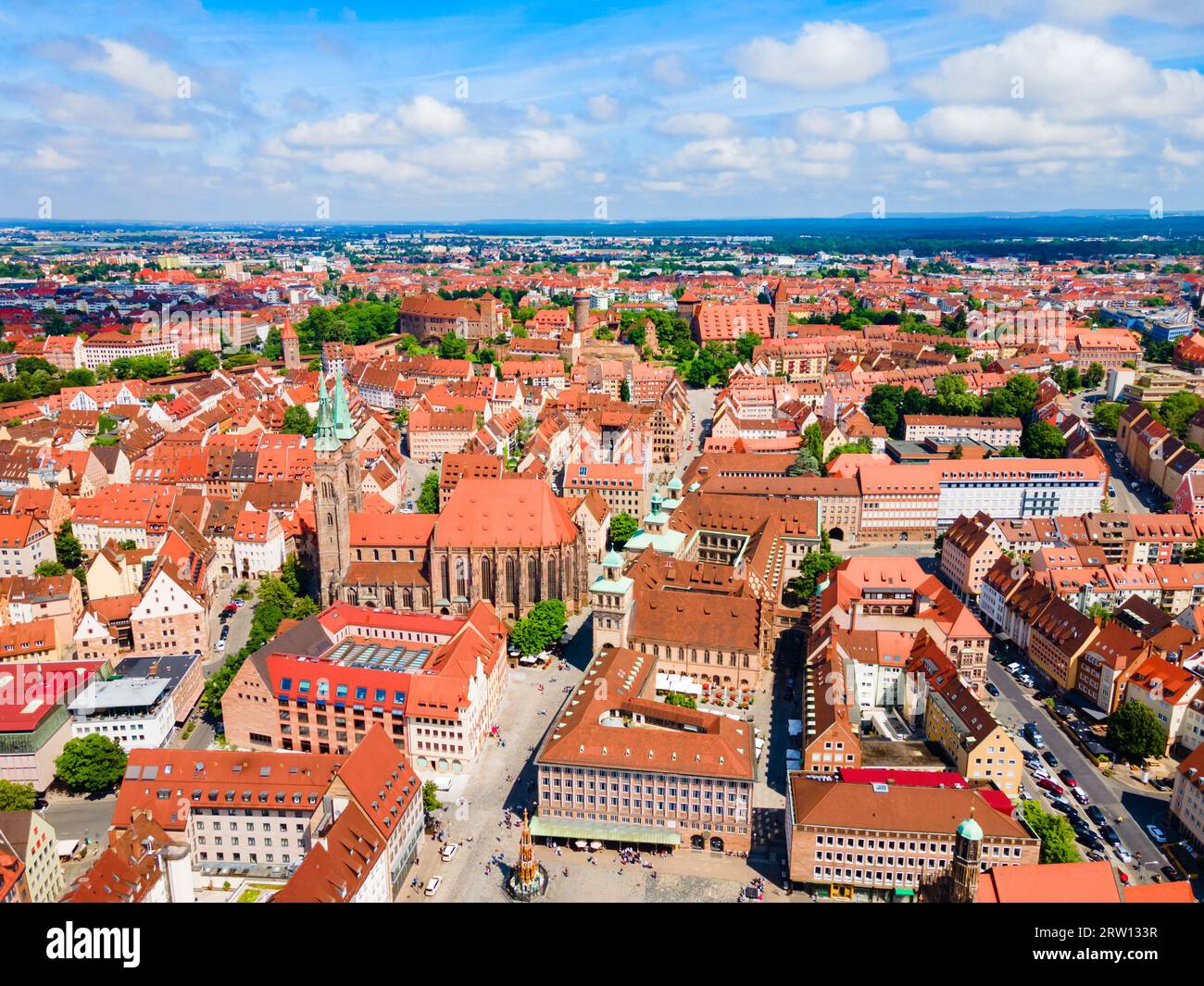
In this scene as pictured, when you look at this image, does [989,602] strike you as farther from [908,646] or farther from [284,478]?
[284,478]

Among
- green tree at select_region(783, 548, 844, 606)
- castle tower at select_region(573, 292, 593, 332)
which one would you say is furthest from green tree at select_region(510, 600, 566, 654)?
castle tower at select_region(573, 292, 593, 332)

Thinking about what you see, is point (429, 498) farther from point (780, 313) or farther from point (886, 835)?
point (780, 313)

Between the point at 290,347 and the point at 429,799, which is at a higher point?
the point at 290,347

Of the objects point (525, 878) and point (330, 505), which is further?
point (330, 505)

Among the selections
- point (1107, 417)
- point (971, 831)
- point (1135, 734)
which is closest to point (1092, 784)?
point (1135, 734)

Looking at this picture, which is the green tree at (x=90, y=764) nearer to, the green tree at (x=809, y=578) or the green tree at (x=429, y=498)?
the green tree at (x=429, y=498)

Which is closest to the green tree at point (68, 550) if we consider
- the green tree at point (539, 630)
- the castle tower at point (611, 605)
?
the green tree at point (539, 630)
